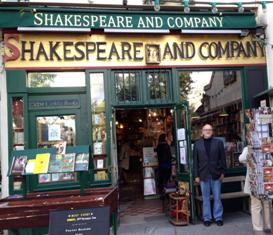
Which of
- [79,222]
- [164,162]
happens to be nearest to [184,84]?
[164,162]

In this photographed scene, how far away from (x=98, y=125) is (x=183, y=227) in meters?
2.54

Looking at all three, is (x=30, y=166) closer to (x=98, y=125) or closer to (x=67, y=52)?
(x=98, y=125)

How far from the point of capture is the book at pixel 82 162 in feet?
19.4

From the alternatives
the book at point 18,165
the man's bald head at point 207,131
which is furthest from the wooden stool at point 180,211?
the book at point 18,165

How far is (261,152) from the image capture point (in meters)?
5.88

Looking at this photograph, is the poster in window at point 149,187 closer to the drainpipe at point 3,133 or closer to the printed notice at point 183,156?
the printed notice at point 183,156

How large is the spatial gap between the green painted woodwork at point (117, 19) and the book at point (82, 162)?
279 cm

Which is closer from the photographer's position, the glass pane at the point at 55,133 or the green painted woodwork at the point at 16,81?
the green painted woodwork at the point at 16,81

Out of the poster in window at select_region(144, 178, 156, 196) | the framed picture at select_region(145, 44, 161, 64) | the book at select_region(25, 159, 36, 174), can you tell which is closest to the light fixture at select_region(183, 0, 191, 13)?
the framed picture at select_region(145, 44, 161, 64)

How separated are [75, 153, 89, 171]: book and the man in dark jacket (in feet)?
7.53

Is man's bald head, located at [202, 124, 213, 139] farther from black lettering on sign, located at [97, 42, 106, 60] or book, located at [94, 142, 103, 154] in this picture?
black lettering on sign, located at [97, 42, 106, 60]

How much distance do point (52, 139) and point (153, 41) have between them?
2.86 m

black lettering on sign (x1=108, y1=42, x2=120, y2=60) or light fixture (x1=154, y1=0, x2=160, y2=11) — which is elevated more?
light fixture (x1=154, y1=0, x2=160, y2=11)

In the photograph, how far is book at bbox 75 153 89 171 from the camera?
→ 5.90 m
